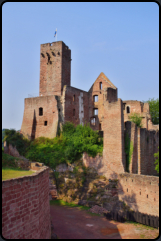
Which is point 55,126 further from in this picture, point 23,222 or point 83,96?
point 23,222

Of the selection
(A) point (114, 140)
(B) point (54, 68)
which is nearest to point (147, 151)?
(A) point (114, 140)

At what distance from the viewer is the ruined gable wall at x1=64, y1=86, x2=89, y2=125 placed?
27.1 metres

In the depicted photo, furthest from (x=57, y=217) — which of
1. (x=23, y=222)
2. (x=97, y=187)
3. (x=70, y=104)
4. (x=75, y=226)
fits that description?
(x=70, y=104)

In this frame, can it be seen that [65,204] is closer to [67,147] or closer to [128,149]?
[67,147]

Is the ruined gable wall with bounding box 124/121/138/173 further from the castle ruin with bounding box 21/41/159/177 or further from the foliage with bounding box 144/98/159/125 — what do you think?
the foliage with bounding box 144/98/159/125

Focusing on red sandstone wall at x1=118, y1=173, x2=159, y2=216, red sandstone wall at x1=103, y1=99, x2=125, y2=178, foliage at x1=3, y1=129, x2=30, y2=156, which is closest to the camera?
red sandstone wall at x1=118, y1=173, x2=159, y2=216

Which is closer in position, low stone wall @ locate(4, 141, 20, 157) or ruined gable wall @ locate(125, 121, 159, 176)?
ruined gable wall @ locate(125, 121, 159, 176)

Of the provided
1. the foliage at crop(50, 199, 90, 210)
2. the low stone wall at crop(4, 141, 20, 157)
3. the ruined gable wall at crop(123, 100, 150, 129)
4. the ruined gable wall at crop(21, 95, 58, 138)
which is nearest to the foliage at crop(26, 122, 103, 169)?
the low stone wall at crop(4, 141, 20, 157)

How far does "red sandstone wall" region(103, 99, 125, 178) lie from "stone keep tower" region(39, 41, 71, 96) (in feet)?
33.6

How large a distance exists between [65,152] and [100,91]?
40.3ft

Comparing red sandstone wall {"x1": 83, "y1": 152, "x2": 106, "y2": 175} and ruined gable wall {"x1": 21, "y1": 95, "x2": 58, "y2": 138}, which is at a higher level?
ruined gable wall {"x1": 21, "y1": 95, "x2": 58, "y2": 138}

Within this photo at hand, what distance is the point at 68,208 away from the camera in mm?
18016

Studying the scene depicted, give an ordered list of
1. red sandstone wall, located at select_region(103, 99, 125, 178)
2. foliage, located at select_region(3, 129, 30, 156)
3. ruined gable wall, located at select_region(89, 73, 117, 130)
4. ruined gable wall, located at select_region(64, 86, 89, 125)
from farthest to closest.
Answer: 1. ruined gable wall, located at select_region(89, 73, 117, 130)
2. ruined gable wall, located at select_region(64, 86, 89, 125)
3. foliage, located at select_region(3, 129, 30, 156)
4. red sandstone wall, located at select_region(103, 99, 125, 178)

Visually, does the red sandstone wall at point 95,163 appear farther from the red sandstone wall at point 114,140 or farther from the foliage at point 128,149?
the foliage at point 128,149
